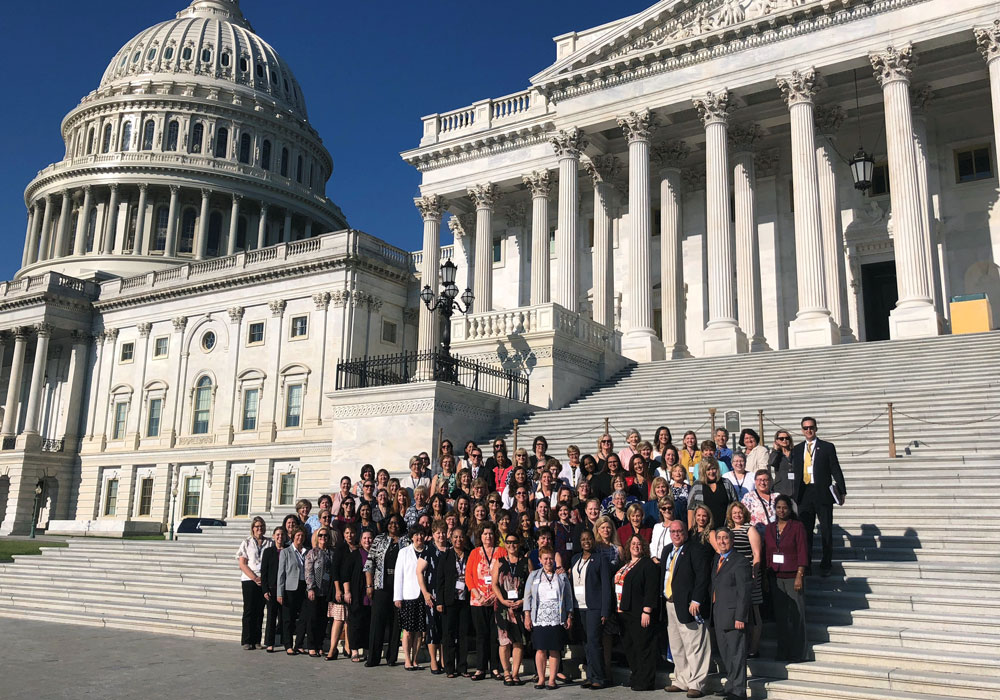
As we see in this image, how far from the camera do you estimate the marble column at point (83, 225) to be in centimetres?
7838

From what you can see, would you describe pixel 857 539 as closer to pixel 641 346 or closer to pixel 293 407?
pixel 641 346

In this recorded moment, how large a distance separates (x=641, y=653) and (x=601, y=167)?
1195 inches

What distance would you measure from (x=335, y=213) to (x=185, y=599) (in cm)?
7799

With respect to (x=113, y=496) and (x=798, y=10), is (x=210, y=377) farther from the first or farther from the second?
(x=798, y=10)

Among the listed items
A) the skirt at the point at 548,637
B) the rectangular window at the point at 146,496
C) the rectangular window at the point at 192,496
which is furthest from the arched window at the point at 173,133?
the skirt at the point at 548,637

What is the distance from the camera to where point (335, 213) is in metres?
91.2

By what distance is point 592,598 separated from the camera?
1028cm

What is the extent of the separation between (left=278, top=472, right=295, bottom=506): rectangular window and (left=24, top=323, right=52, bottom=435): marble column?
75.0 feet

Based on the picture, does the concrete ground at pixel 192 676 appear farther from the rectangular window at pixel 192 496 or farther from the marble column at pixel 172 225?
the marble column at pixel 172 225

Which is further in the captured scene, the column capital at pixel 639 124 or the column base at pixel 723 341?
the column capital at pixel 639 124

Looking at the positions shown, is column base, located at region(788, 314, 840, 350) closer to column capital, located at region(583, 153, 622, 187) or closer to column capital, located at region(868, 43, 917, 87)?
column capital, located at region(868, 43, 917, 87)

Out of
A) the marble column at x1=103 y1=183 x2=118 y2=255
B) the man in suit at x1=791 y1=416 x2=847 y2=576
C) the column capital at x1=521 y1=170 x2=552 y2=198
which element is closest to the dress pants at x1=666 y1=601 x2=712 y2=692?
the man in suit at x1=791 y1=416 x2=847 y2=576

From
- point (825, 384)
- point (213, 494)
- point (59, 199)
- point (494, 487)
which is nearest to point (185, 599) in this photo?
point (494, 487)

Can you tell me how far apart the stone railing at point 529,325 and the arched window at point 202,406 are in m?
29.7
